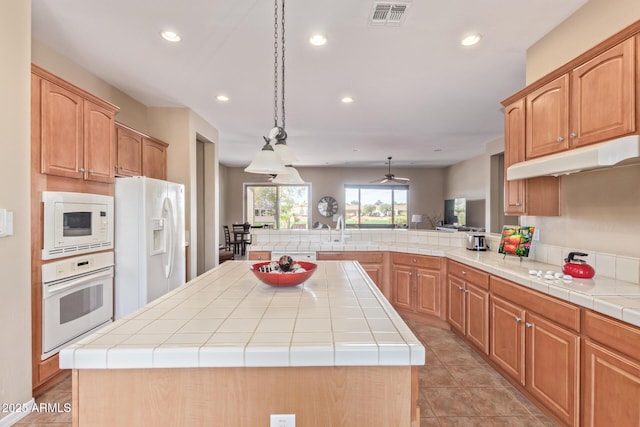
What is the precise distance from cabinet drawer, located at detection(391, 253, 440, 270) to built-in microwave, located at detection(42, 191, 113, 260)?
3.10 meters

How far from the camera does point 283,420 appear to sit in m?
0.94

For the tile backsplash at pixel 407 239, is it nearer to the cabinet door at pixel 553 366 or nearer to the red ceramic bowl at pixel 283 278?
the cabinet door at pixel 553 366

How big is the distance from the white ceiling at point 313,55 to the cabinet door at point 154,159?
592 millimetres

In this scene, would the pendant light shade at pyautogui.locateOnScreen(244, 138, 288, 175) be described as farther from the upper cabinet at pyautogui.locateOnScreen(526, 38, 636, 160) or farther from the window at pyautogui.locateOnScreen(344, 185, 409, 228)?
the window at pyautogui.locateOnScreen(344, 185, 409, 228)

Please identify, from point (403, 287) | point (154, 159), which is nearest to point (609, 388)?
point (403, 287)

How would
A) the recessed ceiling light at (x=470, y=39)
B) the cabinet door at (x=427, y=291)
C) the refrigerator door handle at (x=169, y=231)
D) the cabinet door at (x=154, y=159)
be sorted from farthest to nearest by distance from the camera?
the cabinet door at (x=154, y=159), the cabinet door at (x=427, y=291), the refrigerator door handle at (x=169, y=231), the recessed ceiling light at (x=470, y=39)

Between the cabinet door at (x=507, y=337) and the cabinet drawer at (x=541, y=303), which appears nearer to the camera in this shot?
the cabinet drawer at (x=541, y=303)

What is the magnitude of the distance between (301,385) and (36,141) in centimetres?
248

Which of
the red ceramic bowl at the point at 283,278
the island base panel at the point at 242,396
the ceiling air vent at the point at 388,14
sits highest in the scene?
the ceiling air vent at the point at 388,14

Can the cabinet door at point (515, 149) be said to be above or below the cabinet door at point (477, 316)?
above

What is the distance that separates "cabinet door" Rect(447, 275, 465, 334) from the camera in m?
2.97

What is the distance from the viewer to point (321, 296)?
1.46 m

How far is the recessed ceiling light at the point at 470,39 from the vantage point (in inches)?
94.5
